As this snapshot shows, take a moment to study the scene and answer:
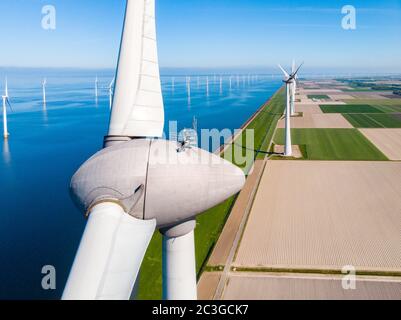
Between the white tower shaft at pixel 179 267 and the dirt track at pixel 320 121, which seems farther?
the dirt track at pixel 320 121

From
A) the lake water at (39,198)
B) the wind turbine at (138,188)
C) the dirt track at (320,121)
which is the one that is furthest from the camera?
the dirt track at (320,121)

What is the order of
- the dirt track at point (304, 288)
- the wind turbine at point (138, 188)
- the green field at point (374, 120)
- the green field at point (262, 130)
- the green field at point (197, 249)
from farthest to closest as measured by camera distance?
the green field at point (374, 120)
the green field at point (262, 130)
the green field at point (197, 249)
the dirt track at point (304, 288)
the wind turbine at point (138, 188)

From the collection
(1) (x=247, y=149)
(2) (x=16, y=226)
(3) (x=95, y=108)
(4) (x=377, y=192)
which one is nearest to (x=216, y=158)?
(2) (x=16, y=226)

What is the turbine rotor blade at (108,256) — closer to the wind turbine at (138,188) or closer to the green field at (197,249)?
the wind turbine at (138,188)

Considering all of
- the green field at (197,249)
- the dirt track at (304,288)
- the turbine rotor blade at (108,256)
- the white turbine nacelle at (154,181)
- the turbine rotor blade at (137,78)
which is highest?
the turbine rotor blade at (137,78)

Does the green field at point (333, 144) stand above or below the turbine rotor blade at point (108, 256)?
below

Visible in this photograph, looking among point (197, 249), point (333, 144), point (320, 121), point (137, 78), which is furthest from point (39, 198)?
point (320, 121)

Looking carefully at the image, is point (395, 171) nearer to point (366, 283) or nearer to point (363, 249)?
point (363, 249)

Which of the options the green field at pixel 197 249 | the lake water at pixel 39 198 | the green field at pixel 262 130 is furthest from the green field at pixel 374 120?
the green field at pixel 197 249

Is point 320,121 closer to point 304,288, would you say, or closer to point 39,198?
point 39,198
